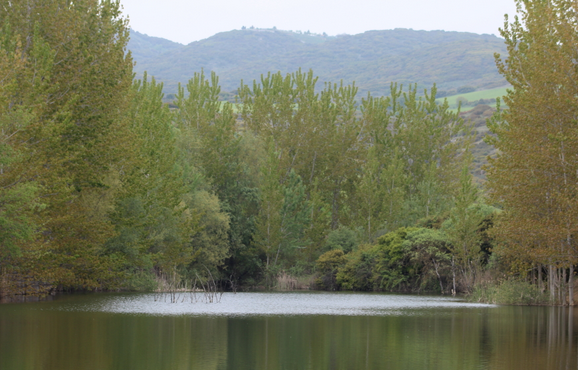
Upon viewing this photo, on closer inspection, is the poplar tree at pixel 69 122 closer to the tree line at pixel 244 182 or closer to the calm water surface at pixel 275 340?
the tree line at pixel 244 182

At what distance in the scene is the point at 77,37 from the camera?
99.8 ft

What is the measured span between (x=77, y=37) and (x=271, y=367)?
2440cm

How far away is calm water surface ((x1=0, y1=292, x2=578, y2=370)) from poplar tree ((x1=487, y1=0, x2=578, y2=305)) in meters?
5.07

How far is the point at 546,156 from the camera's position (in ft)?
86.5

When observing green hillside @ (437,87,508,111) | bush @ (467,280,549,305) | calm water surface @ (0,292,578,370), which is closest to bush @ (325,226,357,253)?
bush @ (467,280,549,305)

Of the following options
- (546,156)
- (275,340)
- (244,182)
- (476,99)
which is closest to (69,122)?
(275,340)

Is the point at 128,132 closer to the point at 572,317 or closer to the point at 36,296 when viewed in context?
the point at 36,296

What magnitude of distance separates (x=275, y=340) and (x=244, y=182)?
1702 inches

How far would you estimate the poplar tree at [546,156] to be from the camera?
1039 inches

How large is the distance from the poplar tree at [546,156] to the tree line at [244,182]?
11cm

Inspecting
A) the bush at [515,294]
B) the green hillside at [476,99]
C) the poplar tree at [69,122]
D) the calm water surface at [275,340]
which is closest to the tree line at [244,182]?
the poplar tree at [69,122]

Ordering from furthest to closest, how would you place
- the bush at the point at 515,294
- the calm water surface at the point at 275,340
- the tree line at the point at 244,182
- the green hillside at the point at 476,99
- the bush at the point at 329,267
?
the green hillside at the point at 476,99, the bush at the point at 329,267, the bush at the point at 515,294, the tree line at the point at 244,182, the calm water surface at the point at 275,340

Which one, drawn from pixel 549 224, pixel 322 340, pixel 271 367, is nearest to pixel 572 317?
pixel 549 224

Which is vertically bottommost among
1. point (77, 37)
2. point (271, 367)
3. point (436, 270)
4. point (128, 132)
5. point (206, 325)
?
point (436, 270)
